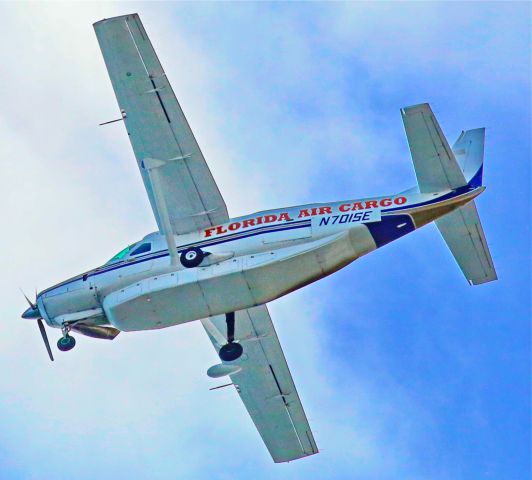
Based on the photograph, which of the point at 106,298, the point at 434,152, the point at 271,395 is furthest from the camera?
the point at 271,395

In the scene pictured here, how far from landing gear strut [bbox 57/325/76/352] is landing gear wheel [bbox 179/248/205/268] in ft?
11.7

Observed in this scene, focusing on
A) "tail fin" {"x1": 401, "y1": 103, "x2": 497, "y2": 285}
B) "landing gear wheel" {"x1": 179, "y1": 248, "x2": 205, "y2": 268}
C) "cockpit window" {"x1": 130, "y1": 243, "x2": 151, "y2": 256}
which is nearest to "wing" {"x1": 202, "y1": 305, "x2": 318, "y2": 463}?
"cockpit window" {"x1": 130, "y1": 243, "x2": 151, "y2": 256}

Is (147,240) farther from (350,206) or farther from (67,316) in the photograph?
(350,206)

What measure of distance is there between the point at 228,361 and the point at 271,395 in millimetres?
3309

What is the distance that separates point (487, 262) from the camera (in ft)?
84.8

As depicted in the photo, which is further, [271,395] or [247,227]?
[271,395]

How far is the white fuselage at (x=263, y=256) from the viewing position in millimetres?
25016

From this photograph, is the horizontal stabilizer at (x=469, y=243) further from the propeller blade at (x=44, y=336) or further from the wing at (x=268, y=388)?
the propeller blade at (x=44, y=336)

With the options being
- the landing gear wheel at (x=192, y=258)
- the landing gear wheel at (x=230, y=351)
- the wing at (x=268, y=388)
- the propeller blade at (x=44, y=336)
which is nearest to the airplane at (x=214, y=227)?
the landing gear wheel at (x=192, y=258)

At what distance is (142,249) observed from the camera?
2642cm

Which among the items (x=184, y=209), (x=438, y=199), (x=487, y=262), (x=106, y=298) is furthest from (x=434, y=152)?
(x=106, y=298)

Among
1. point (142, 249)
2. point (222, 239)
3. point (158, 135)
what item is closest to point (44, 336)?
point (142, 249)

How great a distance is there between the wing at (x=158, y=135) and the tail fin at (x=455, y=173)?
468 cm

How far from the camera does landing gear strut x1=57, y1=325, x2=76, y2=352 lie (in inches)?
1051
